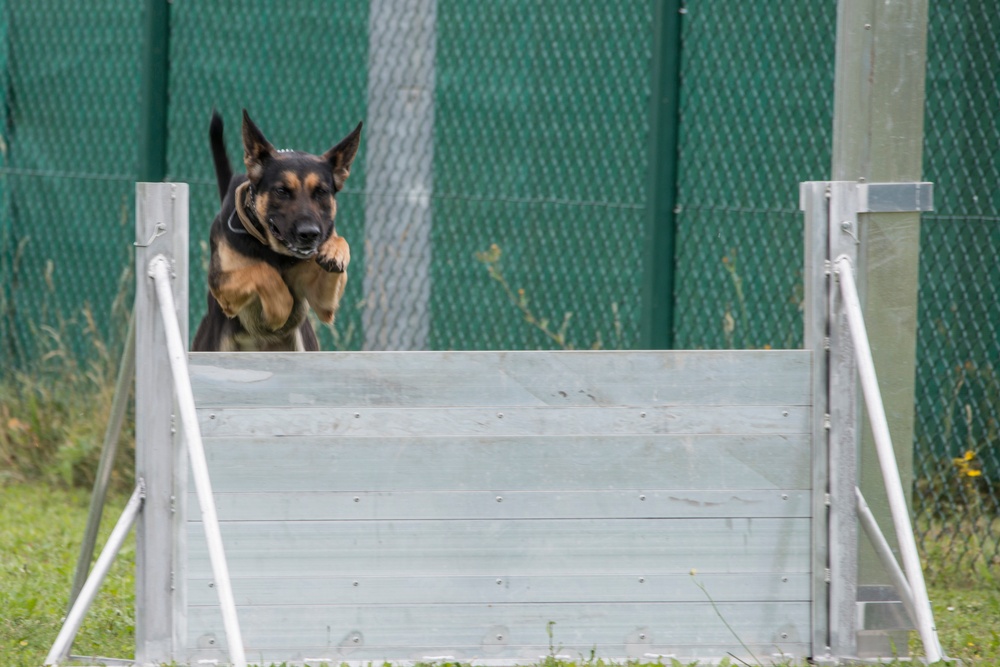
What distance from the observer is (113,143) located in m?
8.17

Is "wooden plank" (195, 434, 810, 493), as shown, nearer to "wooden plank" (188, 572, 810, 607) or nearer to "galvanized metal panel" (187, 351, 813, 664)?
"galvanized metal panel" (187, 351, 813, 664)

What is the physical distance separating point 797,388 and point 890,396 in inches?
15.0

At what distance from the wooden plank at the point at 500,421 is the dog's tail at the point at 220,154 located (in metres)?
1.51

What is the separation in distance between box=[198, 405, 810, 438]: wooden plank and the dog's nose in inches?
32.3

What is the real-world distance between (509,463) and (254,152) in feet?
4.91

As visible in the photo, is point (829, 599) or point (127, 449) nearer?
point (829, 599)

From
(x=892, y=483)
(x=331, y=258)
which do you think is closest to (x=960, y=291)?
(x=892, y=483)

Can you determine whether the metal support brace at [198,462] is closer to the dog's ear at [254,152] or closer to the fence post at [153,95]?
the dog's ear at [254,152]

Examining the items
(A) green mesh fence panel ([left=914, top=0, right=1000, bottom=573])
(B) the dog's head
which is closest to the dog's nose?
(B) the dog's head

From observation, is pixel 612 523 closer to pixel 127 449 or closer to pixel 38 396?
pixel 127 449

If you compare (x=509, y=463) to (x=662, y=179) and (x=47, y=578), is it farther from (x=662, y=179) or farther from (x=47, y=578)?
(x=47, y=578)

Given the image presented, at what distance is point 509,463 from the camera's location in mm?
3617

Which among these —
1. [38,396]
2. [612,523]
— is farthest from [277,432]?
[38,396]

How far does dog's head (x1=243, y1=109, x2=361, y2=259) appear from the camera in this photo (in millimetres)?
4238
